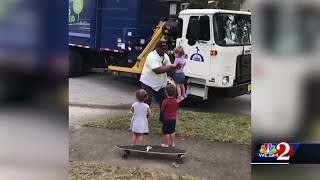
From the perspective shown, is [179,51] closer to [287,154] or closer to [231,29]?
[231,29]

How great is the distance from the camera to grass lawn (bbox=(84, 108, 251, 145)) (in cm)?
623

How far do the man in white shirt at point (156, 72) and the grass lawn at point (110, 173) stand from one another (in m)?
1.69

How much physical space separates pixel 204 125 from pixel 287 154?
14.9ft

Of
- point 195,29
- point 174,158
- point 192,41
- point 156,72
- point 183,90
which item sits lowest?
point 174,158

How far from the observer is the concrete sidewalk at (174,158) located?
4.86m

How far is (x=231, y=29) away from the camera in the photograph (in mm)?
8172

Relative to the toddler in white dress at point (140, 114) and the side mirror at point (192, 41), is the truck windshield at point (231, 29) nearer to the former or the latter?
the side mirror at point (192, 41)

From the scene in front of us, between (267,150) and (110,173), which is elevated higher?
(267,150)

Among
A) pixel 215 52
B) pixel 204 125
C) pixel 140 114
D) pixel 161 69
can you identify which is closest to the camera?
pixel 140 114

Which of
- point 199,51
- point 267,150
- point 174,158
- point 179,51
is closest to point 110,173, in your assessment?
point 174,158

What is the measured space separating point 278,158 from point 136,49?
749cm

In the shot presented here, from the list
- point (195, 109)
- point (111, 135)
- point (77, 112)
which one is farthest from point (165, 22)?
point (111, 135)

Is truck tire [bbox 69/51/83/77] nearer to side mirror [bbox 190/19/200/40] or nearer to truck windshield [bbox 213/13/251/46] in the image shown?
side mirror [bbox 190/19/200/40]

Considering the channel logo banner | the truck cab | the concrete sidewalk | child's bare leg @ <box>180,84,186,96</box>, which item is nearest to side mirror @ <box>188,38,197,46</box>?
the truck cab
